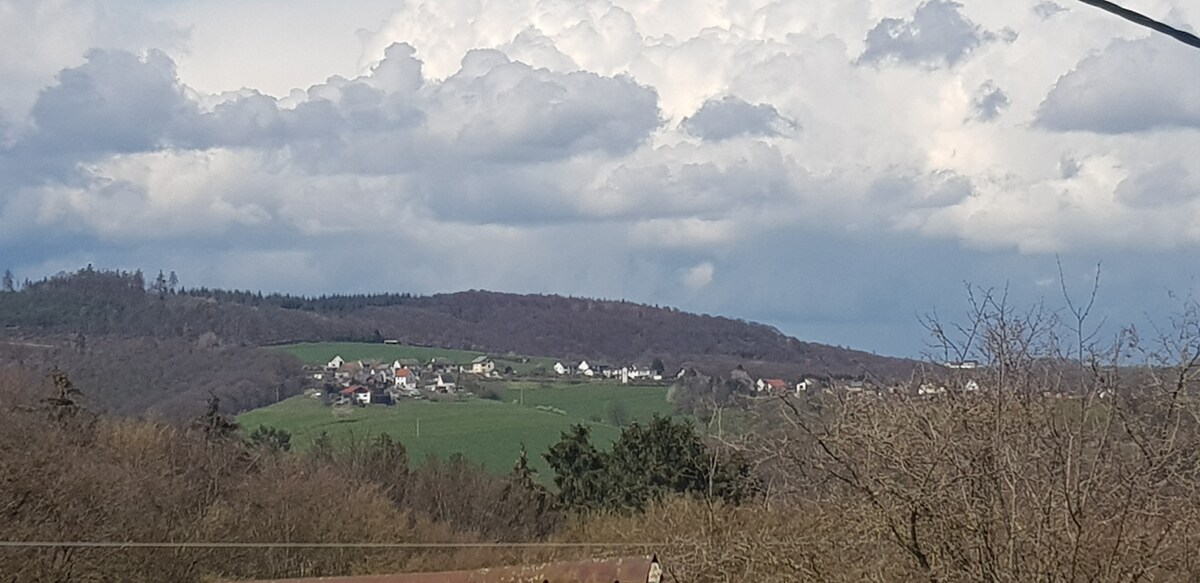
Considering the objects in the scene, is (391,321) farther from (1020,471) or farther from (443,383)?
(1020,471)

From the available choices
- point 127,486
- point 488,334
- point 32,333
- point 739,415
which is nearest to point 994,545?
point 739,415

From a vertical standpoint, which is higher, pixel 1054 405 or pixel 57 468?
pixel 1054 405

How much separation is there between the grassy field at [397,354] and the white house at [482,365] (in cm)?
38

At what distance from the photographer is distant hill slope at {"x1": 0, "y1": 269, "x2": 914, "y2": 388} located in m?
67.8

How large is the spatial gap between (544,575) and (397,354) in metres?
57.7

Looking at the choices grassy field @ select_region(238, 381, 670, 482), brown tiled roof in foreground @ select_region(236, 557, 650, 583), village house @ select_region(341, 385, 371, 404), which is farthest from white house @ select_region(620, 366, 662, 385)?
brown tiled roof in foreground @ select_region(236, 557, 650, 583)

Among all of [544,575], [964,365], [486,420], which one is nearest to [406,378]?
[486,420]

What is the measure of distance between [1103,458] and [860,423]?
183 centimetres

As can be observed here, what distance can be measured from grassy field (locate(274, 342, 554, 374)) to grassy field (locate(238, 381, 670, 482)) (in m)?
5.87

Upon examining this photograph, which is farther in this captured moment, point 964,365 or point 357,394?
point 357,394

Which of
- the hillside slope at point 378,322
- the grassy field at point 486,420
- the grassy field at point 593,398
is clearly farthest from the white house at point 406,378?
the hillside slope at point 378,322

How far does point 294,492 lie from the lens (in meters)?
37.5

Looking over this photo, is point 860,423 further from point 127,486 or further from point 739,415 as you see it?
point 127,486

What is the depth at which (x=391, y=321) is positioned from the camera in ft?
262
